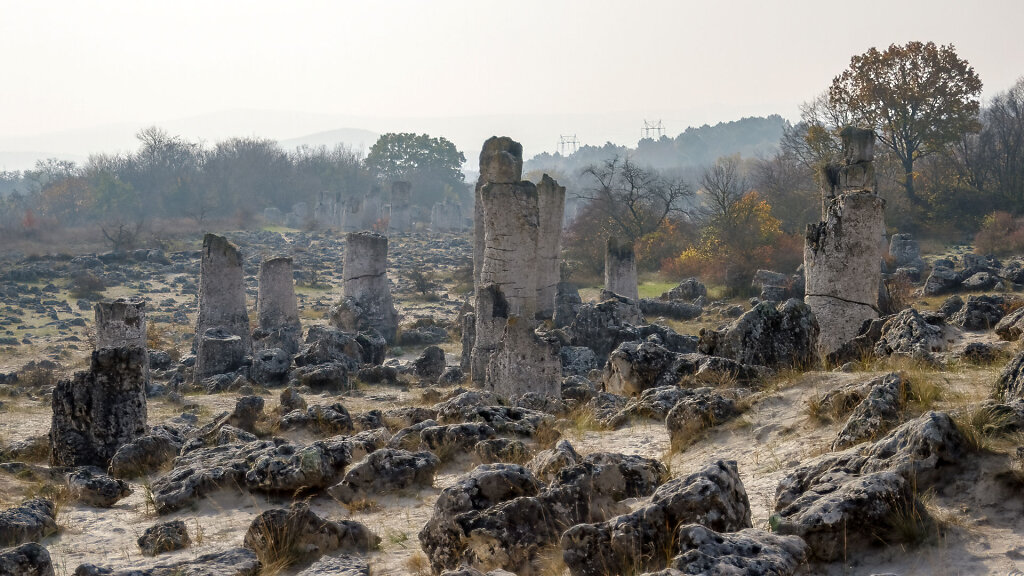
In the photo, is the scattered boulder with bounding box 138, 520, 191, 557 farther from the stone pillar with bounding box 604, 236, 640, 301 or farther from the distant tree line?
the distant tree line

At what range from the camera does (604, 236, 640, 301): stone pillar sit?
72.7 ft

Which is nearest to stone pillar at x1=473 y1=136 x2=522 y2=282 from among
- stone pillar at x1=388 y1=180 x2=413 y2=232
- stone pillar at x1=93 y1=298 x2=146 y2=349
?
stone pillar at x1=93 y1=298 x2=146 y2=349

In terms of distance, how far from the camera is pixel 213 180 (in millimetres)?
74062

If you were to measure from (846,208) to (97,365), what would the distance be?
9.11 m

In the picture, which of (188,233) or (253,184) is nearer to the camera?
(188,233)

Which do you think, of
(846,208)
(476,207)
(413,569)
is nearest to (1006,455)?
(413,569)

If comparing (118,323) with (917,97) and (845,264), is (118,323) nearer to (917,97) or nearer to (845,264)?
(845,264)

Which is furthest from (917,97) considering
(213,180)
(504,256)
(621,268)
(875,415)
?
(213,180)

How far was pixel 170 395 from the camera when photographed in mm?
13586

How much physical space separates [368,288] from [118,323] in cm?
725

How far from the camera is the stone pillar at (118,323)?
1397cm

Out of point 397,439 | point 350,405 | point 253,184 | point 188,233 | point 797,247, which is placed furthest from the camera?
point 253,184

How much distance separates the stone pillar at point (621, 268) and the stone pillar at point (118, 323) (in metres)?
11.9

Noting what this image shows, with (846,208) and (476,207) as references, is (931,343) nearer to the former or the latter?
(846,208)
